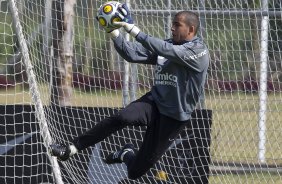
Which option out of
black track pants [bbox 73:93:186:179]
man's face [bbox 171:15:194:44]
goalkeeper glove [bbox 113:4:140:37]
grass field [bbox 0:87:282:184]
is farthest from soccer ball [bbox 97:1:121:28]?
grass field [bbox 0:87:282:184]

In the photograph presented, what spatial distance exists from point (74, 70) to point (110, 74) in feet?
2.12

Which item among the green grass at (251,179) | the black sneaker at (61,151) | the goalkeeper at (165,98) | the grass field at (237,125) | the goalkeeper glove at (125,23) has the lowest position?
the green grass at (251,179)

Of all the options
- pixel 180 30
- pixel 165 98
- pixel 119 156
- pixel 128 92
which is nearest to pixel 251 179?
pixel 128 92

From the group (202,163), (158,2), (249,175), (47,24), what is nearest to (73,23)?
(47,24)

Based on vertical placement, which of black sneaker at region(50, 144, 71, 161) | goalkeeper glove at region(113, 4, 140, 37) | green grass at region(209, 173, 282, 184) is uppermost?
goalkeeper glove at region(113, 4, 140, 37)

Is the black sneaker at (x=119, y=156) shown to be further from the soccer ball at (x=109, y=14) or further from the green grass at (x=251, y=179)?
the green grass at (x=251, y=179)

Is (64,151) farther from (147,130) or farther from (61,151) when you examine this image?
(147,130)

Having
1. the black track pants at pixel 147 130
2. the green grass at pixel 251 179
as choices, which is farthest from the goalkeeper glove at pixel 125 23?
the green grass at pixel 251 179

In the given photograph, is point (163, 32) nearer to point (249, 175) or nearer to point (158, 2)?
point (158, 2)

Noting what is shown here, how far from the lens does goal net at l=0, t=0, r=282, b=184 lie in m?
9.20

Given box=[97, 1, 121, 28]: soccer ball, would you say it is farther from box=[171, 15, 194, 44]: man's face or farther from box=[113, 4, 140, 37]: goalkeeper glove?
box=[171, 15, 194, 44]: man's face

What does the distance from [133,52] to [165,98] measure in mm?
490

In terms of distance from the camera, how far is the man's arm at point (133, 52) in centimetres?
748

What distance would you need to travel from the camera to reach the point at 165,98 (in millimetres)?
7391
